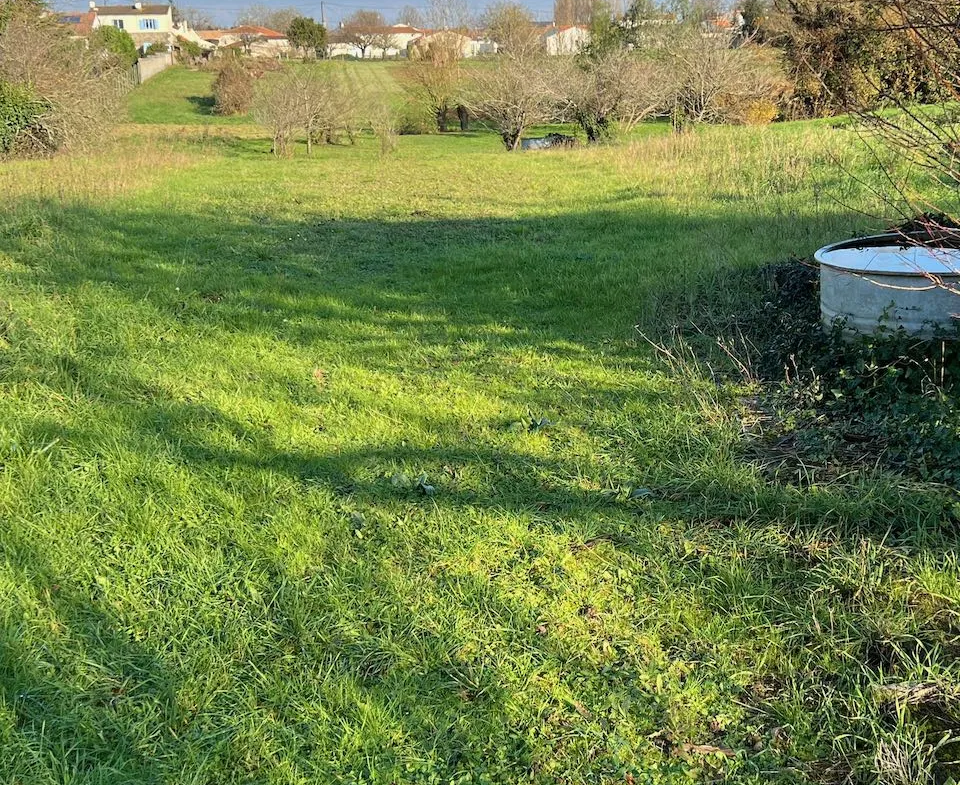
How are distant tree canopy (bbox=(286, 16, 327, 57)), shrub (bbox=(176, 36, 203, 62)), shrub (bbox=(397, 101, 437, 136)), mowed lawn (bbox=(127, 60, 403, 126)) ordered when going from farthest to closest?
distant tree canopy (bbox=(286, 16, 327, 57)), shrub (bbox=(176, 36, 203, 62)), shrub (bbox=(397, 101, 437, 136)), mowed lawn (bbox=(127, 60, 403, 126))

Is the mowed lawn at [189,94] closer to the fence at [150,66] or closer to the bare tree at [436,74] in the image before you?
the fence at [150,66]

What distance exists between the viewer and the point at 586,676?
242 cm

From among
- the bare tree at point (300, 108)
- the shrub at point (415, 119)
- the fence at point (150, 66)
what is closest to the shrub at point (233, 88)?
the fence at point (150, 66)

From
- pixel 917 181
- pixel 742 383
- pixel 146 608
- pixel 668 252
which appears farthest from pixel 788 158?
pixel 146 608

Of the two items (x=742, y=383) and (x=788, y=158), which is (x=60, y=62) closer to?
(x=788, y=158)

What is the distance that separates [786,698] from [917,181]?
31.4ft

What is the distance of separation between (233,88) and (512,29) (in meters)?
15.5

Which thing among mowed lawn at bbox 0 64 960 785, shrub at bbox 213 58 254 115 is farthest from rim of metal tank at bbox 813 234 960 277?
shrub at bbox 213 58 254 115

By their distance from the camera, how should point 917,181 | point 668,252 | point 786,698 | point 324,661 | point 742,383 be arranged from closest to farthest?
point 786,698 → point 324,661 → point 742,383 → point 668,252 → point 917,181

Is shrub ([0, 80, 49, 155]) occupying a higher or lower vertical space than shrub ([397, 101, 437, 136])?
lower

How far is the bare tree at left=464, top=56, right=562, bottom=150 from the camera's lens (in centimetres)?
2889

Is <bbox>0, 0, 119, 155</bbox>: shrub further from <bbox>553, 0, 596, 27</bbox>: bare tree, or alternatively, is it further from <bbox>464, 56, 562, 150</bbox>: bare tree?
<bbox>553, 0, 596, 27</bbox>: bare tree

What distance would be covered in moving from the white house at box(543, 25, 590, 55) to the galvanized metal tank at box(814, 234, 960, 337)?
38512 millimetres

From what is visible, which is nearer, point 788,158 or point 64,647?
point 64,647
